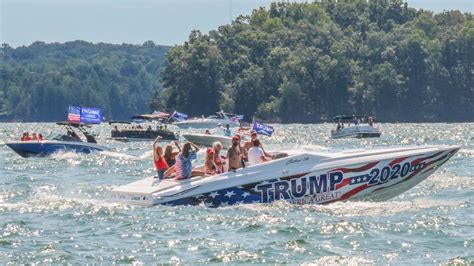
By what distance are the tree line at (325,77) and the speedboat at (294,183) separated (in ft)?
410

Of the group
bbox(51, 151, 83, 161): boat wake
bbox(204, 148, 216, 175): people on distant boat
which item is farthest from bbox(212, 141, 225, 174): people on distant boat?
bbox(51, 151, 83, 161): boat wake

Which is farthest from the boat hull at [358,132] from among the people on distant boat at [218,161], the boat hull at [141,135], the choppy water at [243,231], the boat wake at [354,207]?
the people on distant boat at [218,161]

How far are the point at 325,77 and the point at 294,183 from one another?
424 ft

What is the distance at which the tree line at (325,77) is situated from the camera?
152m

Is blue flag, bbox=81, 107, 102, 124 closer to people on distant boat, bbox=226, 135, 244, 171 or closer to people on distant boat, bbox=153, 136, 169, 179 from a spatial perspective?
people on distant boat, bbox=153, 136, 169, 179

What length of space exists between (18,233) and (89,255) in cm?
287

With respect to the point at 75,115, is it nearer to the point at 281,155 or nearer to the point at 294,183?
the point at 281,155

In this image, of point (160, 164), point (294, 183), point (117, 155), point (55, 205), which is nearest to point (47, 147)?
point (117, 155)

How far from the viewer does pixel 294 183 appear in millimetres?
24141

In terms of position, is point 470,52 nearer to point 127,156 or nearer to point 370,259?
point 127,156

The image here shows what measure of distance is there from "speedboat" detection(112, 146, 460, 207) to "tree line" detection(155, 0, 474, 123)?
125m

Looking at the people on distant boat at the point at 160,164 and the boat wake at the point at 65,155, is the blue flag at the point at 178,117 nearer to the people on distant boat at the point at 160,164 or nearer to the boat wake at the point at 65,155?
the boat wake at the point at 65,155

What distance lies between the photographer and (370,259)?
1844cm

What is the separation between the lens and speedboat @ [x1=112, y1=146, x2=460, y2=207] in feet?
78.8
